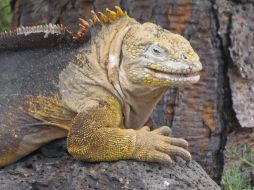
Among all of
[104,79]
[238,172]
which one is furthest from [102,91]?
[238,172]

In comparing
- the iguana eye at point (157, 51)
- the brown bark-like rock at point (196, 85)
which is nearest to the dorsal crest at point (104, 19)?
the iguana eye at point (157, 51)

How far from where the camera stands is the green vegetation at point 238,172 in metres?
4.89

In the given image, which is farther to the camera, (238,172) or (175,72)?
(238,172)

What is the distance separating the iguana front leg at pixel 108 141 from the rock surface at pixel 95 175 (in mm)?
58

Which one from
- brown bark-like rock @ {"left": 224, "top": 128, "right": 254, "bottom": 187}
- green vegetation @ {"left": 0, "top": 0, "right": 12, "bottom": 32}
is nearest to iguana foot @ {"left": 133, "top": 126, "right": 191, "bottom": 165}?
→ brown bark-like rock @ {"left": 224, "top": 128, "right": 254, "bottom": 187}

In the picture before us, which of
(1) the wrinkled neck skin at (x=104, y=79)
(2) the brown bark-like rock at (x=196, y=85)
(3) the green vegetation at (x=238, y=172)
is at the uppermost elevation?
(1) the wrinkled neck skin at (x=104, y=79)

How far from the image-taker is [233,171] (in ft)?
16.6

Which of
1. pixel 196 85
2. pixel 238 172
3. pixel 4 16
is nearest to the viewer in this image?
pixel 196 85

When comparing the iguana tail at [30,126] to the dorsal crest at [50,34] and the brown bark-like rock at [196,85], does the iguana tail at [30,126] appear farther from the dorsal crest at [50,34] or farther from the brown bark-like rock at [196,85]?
the brown bark-like rock at [196,85]

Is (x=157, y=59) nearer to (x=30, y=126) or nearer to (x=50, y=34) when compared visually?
(x=50, y=34)

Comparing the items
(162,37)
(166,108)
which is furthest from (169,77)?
(166,108)

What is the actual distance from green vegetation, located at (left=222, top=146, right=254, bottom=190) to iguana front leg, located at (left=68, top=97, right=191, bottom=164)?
1.57m

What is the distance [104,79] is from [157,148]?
443 millimetres

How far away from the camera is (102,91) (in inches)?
137
